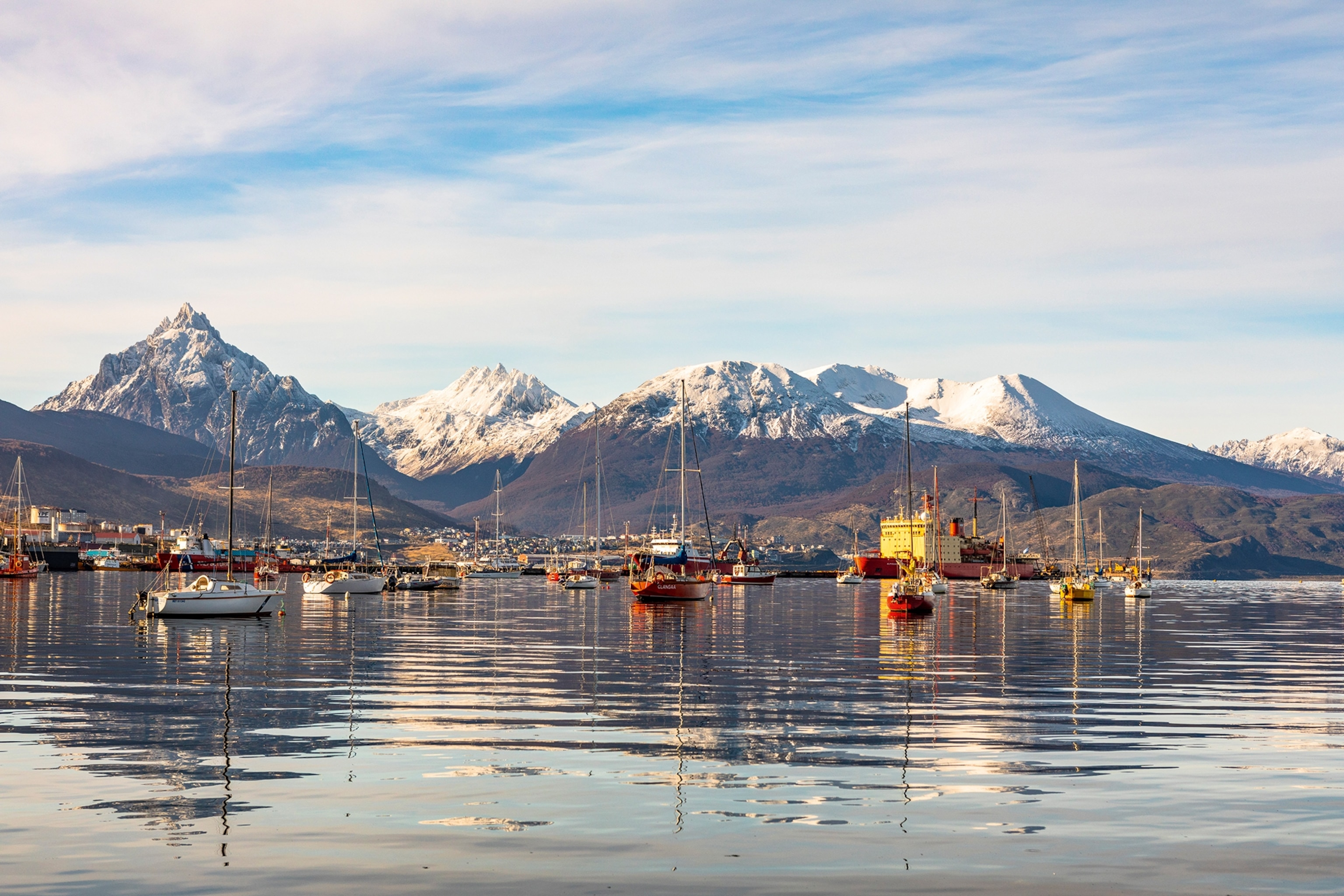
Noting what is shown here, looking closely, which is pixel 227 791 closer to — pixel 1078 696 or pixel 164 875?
pixel 164 875

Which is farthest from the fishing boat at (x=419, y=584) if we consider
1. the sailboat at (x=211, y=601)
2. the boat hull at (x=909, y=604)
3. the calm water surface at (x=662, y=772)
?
the calm water surface at (x=662, y=772)

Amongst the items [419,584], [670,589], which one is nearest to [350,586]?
[419,584]

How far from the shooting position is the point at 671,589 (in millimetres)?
128125

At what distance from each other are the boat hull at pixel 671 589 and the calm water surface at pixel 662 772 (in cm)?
6706

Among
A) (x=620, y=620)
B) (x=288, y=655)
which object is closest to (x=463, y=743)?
(x=288, y=655)

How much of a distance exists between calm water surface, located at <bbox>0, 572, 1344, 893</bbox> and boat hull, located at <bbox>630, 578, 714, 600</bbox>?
67.1 m

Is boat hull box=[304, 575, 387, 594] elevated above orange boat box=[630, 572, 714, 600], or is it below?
below

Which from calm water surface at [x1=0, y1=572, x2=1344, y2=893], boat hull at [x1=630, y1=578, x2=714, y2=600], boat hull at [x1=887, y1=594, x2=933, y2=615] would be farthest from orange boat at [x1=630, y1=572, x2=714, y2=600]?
calm water surface at [x1=0, y1=572, x2=1344, y2=893]

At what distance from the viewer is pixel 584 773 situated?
26656 millimetres

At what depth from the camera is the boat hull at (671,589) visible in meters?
128

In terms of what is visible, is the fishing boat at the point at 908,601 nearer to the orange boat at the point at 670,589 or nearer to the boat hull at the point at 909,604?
the boat hull at the point at 909,604

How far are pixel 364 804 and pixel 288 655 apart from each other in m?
35.8

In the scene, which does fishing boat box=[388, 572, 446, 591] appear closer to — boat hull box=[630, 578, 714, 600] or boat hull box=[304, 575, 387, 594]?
boat hull box=[304, 575, 387, 594]

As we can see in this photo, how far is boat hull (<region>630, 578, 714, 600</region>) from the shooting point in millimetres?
128000
